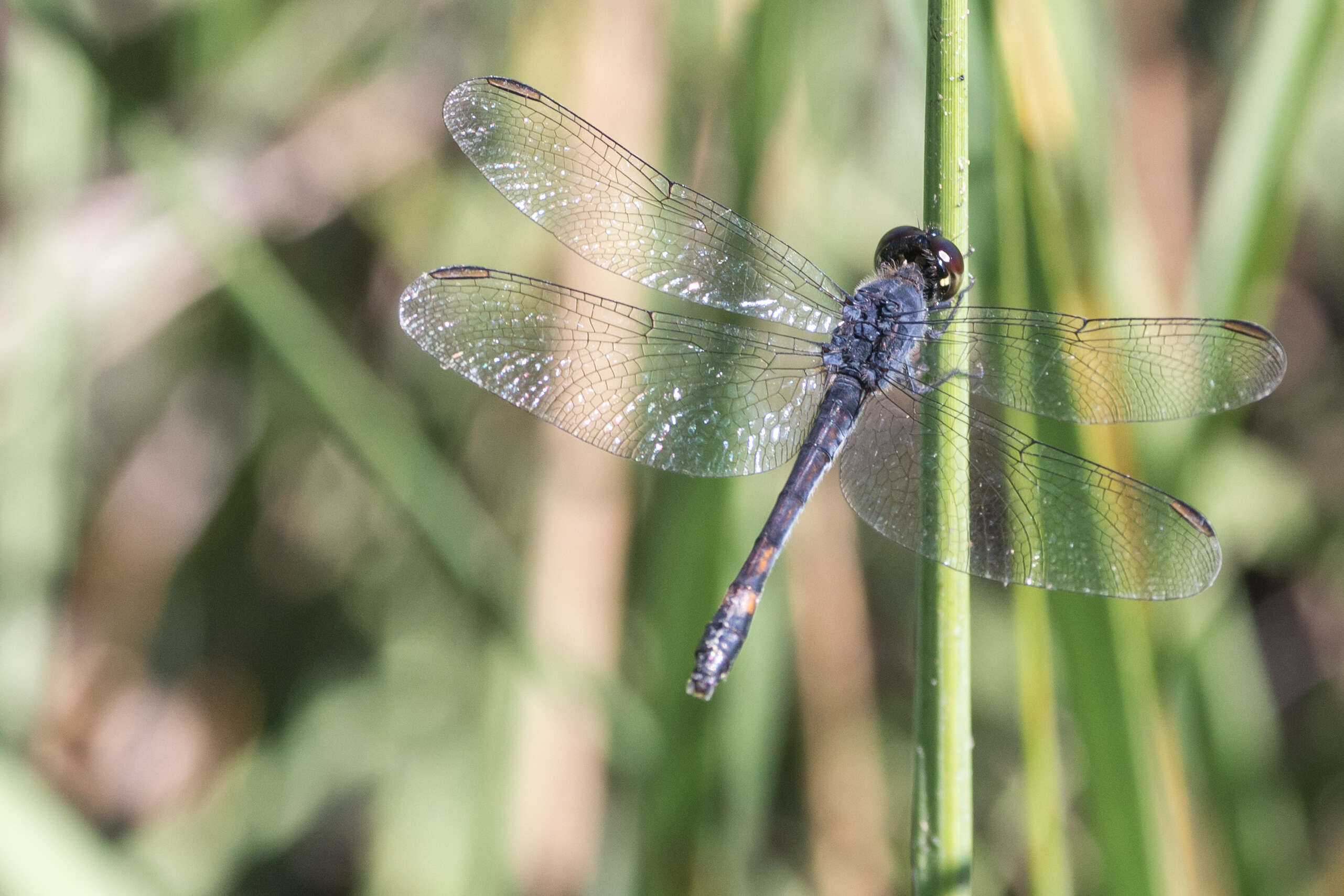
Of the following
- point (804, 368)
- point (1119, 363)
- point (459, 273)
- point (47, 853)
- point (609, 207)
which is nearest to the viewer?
point (47, 853)

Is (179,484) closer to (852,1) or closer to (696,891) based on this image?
(696,891)

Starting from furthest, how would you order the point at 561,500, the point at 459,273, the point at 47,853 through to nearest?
1. the point at 561,500
2. the point at 459,273
3. the point at 47,853

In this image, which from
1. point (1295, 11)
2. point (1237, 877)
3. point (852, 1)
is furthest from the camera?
point (852, 1)

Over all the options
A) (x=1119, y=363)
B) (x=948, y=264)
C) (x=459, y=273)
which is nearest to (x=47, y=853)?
(x=459, y=273)

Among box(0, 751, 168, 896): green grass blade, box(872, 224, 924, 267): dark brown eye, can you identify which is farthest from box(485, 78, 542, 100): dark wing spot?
box(0, 751, 168, 896): green grass blade

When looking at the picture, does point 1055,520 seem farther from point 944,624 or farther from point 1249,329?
point 944,624

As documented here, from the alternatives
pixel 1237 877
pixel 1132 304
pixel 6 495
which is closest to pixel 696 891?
pixel 1237 877
